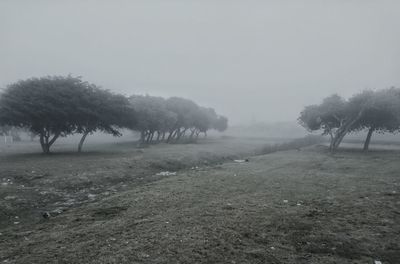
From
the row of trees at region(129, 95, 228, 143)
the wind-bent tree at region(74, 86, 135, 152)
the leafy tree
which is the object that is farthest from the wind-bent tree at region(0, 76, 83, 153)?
the leafy tree

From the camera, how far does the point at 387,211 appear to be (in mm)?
11461

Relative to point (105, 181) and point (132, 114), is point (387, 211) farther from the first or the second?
point (132, 114)

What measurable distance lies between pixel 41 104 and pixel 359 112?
1671 inches

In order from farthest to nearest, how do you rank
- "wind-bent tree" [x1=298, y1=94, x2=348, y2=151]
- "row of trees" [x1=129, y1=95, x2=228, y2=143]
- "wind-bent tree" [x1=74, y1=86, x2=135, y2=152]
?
"row of trees" [x1=129, y1=95, x2=228, y2=143]
"wind-bent tree" [x1=298, y1=94, x2=348, y2=151]
"wind-bent tree" [x1=74, y1=86, x2=135, y2=152]

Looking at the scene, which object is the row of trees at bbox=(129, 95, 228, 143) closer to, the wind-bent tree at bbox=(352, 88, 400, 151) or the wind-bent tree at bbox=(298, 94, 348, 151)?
the wind-bent tree at bbox=(298, 94, 348, 151)

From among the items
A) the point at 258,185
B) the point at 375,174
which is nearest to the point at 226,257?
the point at 258,185

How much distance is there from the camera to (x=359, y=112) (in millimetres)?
39625

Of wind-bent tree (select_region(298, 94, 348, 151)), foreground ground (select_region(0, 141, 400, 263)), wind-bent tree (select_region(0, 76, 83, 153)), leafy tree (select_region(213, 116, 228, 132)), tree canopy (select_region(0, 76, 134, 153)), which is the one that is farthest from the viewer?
leafy tree (select_region(213, 116, 228, 132))

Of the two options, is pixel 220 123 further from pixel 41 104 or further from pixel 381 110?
pixel 41 104

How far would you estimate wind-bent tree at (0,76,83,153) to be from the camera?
31266mm

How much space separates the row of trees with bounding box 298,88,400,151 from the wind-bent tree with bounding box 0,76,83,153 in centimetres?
3746

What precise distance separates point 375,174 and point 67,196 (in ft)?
72.4

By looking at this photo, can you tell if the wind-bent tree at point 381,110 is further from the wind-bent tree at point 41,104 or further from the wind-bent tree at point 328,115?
the wind-bent tree at point 41,104

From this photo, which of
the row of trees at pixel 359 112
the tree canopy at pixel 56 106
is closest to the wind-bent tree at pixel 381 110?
the row of trees at pixel 359 112
